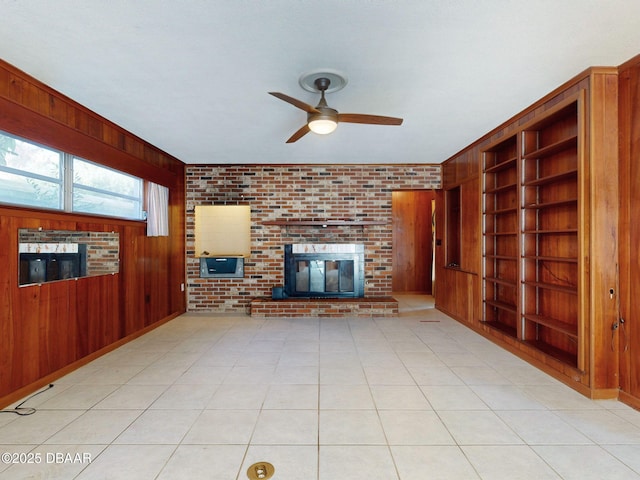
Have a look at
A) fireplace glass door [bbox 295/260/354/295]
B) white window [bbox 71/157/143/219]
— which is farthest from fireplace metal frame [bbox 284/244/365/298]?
white window [bbox 71/157/143/219]

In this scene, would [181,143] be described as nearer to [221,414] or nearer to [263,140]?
[263,140]

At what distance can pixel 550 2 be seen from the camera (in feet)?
5.52

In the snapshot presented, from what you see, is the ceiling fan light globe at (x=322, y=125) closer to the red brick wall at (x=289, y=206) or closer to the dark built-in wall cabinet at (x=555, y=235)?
the dark built-in wall cabinet at (x=555, y=235)

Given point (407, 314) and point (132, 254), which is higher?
point (132, 254)

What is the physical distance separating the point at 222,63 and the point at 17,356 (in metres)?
2.66

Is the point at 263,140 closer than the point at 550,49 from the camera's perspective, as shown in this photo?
No

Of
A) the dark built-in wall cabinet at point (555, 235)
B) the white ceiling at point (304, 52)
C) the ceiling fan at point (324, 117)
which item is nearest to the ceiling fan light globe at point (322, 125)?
the ceiling fan at point (324, 117)

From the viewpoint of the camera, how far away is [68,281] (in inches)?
112

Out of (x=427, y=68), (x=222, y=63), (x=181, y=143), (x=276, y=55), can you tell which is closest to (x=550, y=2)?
(x=427, y=68)

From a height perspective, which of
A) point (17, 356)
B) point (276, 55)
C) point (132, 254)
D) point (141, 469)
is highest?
point (276, 55)

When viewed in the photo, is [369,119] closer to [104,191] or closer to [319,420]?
[319,420]

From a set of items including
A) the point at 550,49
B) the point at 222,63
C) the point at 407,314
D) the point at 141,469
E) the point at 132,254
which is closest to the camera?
the point at 141,469

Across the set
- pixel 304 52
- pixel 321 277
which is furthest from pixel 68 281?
pixel 321 277

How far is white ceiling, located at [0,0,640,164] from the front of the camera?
174 centimetres
